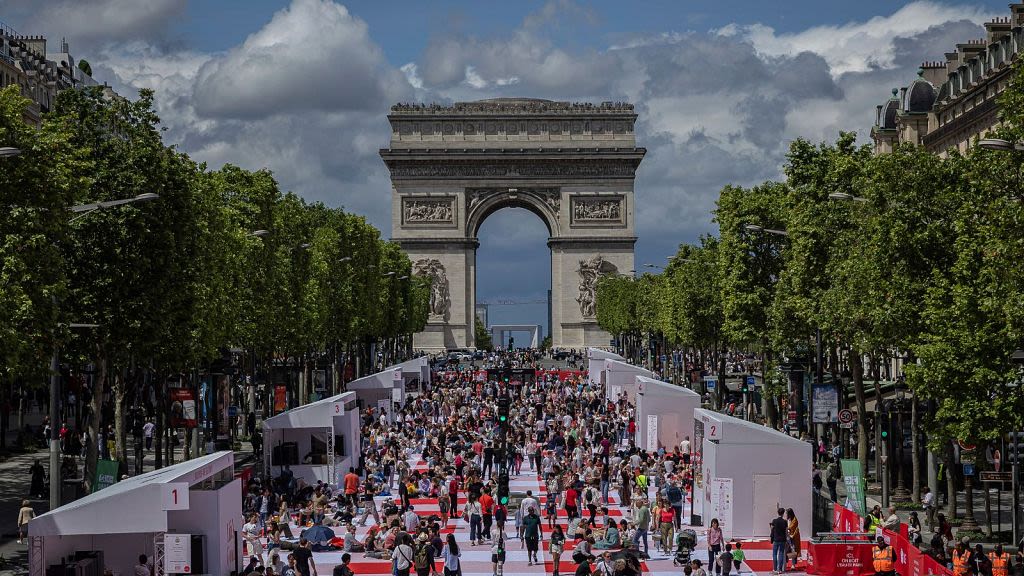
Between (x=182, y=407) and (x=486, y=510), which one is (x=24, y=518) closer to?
(x=182, y=407)

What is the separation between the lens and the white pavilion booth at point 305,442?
45438 millimetres

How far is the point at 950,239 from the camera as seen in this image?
38906mm

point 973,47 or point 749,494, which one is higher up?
point 973,47

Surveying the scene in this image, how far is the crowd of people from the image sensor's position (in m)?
32.8

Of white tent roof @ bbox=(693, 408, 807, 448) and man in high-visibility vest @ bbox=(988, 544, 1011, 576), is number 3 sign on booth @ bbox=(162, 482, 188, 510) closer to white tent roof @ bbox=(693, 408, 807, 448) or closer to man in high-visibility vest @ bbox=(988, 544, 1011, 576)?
white tent roof @ bbox=(693, 408, 807, 448)

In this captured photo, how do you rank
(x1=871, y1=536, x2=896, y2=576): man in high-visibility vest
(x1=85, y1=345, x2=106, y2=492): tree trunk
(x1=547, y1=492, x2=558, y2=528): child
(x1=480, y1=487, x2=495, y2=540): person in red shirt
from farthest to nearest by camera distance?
1. (x1=547, y1=492, x2=558, y2=528): child
2. (x1=85, y1=345, x2=106, y2=492): tree trunk
3. (x1=480, y1=487, x2=495, y2=540): person in red shirt
4. (x1=871, y1=536, x2=896, y2=576): man in high-visibility vest

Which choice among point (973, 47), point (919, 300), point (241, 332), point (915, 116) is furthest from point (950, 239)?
point (915, 116)

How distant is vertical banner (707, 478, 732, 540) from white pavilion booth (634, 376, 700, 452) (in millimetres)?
16345

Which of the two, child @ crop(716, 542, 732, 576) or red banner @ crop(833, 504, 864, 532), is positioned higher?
red banner @ crop(833, 504, 864, 532)

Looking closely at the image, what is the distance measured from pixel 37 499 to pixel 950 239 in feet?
88.3

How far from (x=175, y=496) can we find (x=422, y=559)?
5675 mm

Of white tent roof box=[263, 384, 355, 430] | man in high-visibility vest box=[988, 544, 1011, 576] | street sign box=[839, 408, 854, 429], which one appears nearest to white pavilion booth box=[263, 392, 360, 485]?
white tent roof box=[263, 384, 355, 430]

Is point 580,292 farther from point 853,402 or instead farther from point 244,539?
point 244,539

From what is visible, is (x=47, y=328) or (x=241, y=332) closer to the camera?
(x=47, y=328)
